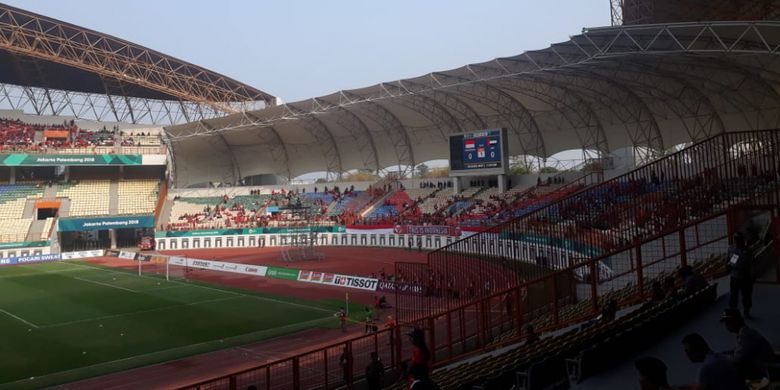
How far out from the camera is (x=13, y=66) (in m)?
49.8

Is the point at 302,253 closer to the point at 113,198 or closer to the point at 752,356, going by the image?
the point at 113,198

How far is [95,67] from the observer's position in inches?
1797

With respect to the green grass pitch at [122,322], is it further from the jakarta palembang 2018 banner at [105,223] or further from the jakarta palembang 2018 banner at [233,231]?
the jakarta palembang 2018 banner at [233,231]

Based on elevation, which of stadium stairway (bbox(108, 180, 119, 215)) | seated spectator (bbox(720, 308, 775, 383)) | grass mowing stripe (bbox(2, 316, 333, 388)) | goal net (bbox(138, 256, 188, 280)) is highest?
stadium stairway (bbox(108, 180, 119, 215))

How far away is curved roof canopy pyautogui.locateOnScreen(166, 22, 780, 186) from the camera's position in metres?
26.3

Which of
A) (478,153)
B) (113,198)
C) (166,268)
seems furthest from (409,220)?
(113,198)

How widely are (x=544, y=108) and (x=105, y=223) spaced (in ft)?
137

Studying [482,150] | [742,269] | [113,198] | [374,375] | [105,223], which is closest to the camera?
[742,269]

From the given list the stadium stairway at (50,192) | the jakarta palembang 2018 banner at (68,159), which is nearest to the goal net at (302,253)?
the jakarta palembang 2018 banner at (68,159)

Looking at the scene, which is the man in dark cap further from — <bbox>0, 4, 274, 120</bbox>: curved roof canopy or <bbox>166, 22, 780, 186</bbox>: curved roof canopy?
<bbox>0, 4, 274, 120</bbox>: curved roof canopy

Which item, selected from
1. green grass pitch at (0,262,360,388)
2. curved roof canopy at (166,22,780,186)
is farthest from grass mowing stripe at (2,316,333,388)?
curved roof canopy at (166,22,780,186)

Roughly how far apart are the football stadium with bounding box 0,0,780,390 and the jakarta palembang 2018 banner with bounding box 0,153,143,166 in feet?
0.86

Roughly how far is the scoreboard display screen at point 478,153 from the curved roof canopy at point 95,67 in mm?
22928

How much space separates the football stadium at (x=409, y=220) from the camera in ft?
32.7
